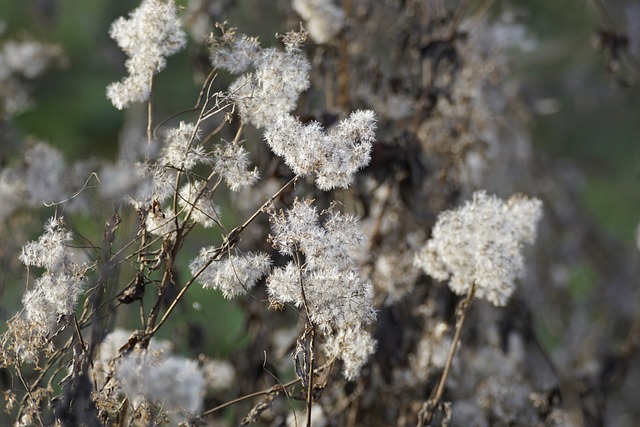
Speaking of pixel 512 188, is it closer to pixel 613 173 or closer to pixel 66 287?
pixel 66 287

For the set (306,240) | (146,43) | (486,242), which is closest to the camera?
(306,240)

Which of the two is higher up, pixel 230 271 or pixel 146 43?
pixel 146 43

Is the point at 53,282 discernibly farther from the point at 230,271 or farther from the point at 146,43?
the point at 146,43

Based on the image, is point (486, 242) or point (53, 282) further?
point (486, 242)

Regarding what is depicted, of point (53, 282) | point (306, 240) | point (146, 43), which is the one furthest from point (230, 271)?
point (146, 43)

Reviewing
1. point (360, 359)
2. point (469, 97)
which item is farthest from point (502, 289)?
point (469, 97)

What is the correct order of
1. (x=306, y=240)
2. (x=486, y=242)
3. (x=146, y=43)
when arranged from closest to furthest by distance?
(x=306, y=240)
(x=146, y=43)
(x=486, y=242)

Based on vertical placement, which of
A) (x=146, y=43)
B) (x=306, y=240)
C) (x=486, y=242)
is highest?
(x=146, y=43)

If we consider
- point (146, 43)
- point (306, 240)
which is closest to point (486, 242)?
point (306, 240)

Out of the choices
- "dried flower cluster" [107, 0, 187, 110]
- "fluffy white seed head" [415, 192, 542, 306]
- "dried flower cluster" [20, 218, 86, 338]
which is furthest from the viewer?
"fluffy white seed head" [415, 192, 542, 306]

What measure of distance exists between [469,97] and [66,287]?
1.76 meters

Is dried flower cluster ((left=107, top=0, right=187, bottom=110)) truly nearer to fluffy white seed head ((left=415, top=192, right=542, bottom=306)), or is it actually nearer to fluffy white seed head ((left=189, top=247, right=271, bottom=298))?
fluffy white seed head ((left=189, top=247, right=271, bottom=298))

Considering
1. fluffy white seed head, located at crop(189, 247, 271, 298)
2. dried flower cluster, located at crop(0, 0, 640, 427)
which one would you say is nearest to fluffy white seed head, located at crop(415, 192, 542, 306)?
dried flower cluster, located at crop(0, 0, 640, 427)

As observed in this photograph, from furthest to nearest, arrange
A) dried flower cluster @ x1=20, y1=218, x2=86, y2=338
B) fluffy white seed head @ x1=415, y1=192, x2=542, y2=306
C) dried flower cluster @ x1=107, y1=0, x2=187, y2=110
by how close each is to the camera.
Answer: fluffy white seed head @ x1=415, y1=192, x2=542, y2=306 → dried flower cluster @ x1=107, y1=0, x2=187, y2=110 → dried flower cluster @ x1=20, y1=218, x2=86, y2=338
